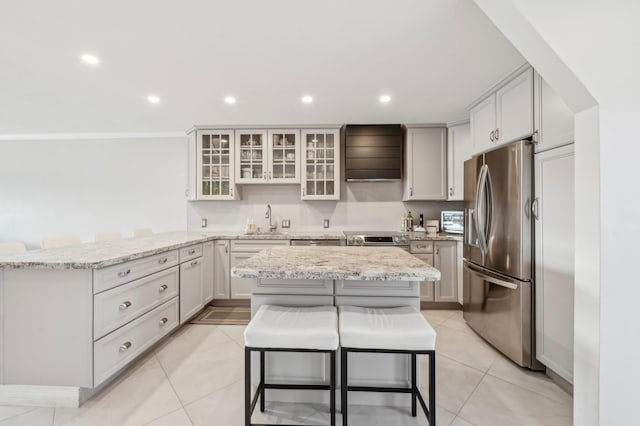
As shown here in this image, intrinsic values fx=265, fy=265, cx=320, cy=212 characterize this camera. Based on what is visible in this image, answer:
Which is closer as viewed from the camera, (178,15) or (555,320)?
(178,15)

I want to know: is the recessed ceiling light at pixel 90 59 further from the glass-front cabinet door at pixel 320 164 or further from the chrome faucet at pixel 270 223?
the chrome faucet at pixel 270 223

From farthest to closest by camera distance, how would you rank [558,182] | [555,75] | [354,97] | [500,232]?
[354,97], [500,232], [558,182], [555,75]

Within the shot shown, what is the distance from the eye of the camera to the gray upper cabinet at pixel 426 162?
353 cm

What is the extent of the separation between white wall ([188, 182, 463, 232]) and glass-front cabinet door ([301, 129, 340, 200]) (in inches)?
10.6

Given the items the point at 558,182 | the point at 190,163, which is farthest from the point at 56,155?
the point at 558,182

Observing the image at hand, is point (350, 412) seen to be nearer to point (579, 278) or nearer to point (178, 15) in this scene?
point (579, 278)

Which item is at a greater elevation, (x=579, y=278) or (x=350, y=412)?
(x=579, y=278)

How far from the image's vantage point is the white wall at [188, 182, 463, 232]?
388 centimetres

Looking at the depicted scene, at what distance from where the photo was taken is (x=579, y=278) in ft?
4.06

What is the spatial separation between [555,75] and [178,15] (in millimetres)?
2034

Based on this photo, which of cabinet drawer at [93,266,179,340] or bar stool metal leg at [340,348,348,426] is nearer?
bar stool metal leg at [340,348,348,426]

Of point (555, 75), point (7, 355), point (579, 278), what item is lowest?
point (7, 355)

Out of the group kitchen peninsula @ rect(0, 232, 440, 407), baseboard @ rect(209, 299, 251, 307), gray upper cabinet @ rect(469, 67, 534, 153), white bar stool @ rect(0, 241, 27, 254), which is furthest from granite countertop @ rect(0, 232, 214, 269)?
gray upper cabinet @ rect(469, 67, 534, 153)

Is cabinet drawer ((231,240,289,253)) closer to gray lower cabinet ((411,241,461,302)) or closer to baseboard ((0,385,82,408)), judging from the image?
gray lower cabinet ((411,241,461,302))
